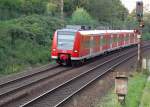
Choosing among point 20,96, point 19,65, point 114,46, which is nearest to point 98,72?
point 19,65

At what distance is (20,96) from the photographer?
19781 mm

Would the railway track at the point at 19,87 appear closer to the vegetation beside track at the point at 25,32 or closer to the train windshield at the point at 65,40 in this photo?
the vegetation beside track at the point at 25,32

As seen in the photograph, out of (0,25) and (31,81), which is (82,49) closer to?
(0,25)

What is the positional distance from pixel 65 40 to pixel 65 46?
0.43 metres

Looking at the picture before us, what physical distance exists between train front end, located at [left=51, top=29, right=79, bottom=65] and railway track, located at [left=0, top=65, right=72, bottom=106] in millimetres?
993

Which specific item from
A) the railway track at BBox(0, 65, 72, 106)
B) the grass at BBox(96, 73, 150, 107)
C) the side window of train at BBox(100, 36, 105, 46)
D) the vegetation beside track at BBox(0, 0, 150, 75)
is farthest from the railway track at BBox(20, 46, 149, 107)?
the side window of train at BBox(100, 36, 105, 46)

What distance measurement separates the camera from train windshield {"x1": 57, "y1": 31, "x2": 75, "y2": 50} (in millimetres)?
32406

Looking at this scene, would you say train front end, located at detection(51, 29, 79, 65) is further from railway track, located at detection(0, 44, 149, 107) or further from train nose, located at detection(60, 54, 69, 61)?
railway track, located at detection(0, 44, 149, 107)

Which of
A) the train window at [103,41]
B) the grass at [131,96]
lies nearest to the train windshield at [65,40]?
the grass at [131,96]

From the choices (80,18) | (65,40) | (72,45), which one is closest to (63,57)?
(72,45)

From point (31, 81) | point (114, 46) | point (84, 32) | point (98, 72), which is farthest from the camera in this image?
point (114, 46)

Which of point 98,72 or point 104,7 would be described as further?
point 104,7

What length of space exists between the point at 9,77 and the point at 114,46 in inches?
972

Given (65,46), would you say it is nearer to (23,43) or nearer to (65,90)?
(23,43)
